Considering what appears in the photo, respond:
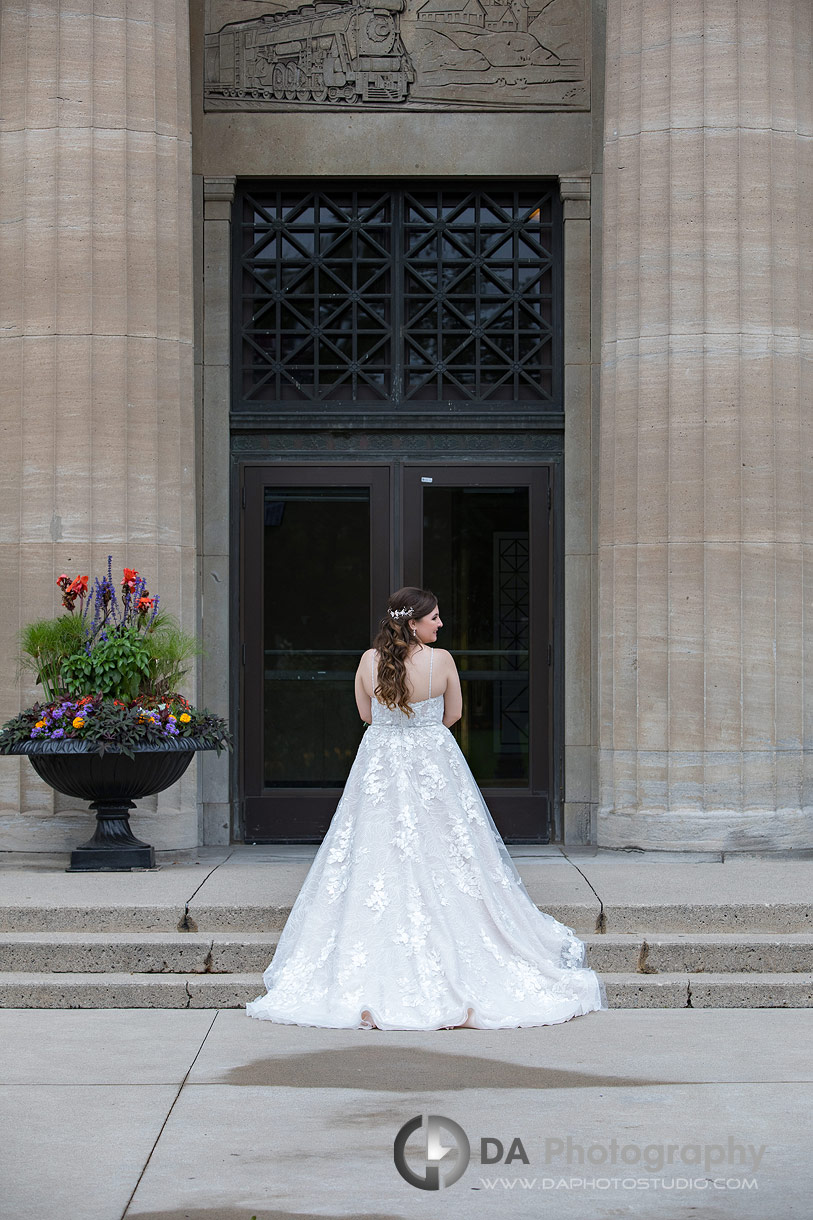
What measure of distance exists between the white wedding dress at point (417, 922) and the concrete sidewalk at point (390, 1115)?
0.17 metres

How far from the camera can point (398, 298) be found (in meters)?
11.7

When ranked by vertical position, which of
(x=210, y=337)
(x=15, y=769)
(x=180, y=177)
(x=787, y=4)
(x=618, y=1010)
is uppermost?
(x=787, y=4)

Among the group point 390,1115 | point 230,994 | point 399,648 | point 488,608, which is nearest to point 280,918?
point 230,994

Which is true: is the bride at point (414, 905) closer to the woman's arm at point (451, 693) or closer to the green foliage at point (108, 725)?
the woman's arm at point (451, 693)

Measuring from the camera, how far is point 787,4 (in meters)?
10.4

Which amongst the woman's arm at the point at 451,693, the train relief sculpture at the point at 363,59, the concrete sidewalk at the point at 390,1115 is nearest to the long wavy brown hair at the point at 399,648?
the woman's arm at the point at 451,693

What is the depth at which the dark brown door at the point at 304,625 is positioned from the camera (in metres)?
11.7

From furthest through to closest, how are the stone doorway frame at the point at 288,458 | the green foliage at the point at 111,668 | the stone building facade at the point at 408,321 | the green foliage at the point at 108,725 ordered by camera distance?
1. the stone doorway frame at the point at 288,458
2. the stone building facade at the point at 408,321
3. the green foliage at the point at 111,668
4. the green foliage at the point at 108,725

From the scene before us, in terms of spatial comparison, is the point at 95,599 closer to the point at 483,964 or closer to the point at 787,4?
the point at 483,964

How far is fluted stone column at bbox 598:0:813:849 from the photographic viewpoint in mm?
10109

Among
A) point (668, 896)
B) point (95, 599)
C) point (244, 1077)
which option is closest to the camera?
point (244, 1077)

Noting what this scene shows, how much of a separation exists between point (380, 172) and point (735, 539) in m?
4.16

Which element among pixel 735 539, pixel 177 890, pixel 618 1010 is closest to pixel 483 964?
pixel 618 1010

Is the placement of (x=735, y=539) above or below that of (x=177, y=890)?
above
